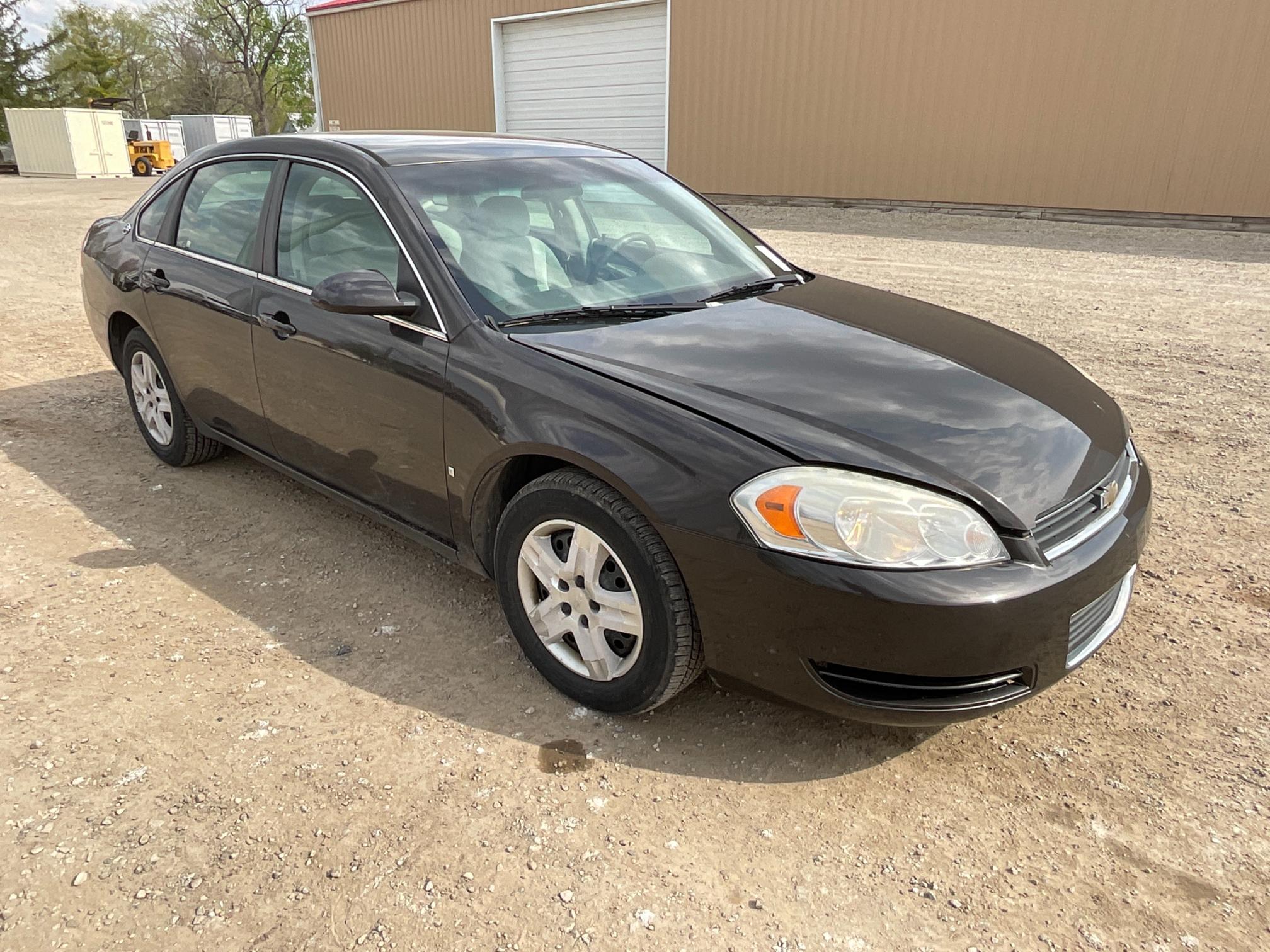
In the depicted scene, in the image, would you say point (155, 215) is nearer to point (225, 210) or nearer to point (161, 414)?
point (225, 210)

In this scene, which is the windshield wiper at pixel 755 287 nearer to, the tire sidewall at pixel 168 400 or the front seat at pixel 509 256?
the front seat at pixel 509 256

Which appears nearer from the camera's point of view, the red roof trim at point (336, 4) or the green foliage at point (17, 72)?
the red roof trim at point (336, 4)

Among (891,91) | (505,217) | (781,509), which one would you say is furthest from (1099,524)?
(891,91)

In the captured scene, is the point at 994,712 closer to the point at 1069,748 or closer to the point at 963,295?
the point at 1069,748

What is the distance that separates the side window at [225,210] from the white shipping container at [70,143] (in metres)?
32.0

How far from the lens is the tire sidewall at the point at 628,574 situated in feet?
7.86

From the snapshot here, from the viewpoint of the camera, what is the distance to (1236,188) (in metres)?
13.1

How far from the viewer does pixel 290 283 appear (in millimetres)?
3441

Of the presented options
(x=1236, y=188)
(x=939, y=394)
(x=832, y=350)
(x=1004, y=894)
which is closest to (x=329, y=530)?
(x=832, y=350)

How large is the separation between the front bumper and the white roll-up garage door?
1768 centimetres

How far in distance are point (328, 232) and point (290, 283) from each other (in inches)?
10.5

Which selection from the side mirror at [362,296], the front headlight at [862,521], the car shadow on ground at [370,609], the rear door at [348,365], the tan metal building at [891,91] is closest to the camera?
the front headlight at [862,521]

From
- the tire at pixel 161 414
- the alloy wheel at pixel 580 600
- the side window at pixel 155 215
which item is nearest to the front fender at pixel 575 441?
the alloy wheel at pixel 580 600

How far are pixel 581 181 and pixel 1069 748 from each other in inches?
106
